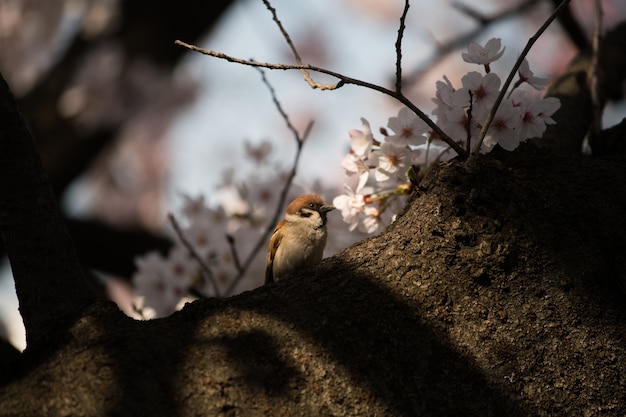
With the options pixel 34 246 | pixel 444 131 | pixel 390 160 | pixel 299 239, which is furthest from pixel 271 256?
pixel 34 246

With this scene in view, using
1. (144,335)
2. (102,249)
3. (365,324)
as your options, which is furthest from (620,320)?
(102,249)

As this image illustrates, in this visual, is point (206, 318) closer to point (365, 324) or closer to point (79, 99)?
point (365, 324)

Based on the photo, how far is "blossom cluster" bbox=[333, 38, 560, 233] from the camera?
2230mm

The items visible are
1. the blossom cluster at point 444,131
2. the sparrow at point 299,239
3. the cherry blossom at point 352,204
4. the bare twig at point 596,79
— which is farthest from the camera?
the sparrow at point 299,239

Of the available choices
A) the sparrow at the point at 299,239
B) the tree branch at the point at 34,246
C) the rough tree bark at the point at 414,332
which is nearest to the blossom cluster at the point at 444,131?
the rough tree bark at the point at 414,332

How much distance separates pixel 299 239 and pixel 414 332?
1.69 metres

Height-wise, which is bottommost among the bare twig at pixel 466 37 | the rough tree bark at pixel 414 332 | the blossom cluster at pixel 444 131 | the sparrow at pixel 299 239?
the rough tree bark at pixel 414 332

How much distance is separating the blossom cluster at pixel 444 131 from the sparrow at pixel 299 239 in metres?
0.65

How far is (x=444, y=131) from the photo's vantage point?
2.34 m

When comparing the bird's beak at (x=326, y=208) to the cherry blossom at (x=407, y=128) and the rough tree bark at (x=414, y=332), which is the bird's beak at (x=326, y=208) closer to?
the cherry blossom at (x=407, y=128)

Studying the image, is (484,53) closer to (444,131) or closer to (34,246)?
(444,131)

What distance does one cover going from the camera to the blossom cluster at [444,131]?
223cm

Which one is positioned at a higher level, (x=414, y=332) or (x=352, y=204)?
(x=352, y=204)

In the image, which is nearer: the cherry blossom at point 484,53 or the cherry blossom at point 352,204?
the cherry blossom at point 484,53
